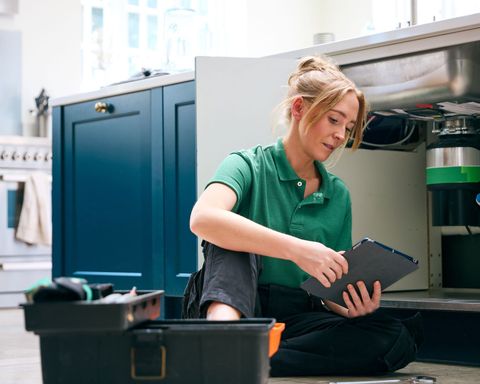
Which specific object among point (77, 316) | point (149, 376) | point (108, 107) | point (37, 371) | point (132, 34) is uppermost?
point (132, 34)

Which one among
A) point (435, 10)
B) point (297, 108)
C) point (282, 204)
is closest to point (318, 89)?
point (297, 108)

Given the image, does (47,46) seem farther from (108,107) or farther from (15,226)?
(108,107)

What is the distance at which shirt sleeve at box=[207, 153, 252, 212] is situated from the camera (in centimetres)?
210

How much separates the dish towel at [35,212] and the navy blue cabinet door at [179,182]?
248cm

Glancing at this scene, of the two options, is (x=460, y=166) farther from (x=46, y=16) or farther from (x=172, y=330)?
(x=46, y=16)

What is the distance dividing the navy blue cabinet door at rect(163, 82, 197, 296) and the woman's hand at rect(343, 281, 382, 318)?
3.01ft

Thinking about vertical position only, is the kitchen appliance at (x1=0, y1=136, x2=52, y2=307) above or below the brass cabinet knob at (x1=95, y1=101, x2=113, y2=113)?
below

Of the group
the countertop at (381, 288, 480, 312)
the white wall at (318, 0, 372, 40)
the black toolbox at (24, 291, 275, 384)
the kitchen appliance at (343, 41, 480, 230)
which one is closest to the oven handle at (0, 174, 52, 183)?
Answer: the white wall at (318, 0, 372, 40)

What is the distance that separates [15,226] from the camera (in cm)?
547

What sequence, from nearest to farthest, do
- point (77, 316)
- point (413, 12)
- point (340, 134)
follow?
point (77, 316) < point (340, 134) < point (413, 12)

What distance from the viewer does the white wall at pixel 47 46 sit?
232 inches

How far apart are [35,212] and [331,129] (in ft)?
11.6

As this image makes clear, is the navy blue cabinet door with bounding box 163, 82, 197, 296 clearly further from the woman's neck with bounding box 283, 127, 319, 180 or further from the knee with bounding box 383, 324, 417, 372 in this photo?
the knee with bounding box 383, 324, 417, 372

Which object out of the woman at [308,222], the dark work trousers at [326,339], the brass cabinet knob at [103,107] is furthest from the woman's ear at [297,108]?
the brass cabinet knob at [103,107]
